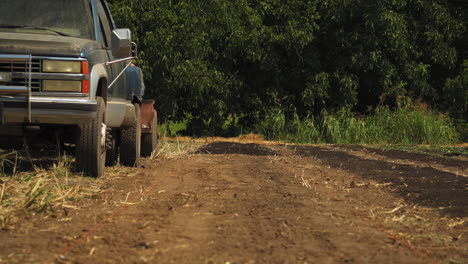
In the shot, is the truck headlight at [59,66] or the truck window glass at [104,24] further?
the truck window glass at [104,24]

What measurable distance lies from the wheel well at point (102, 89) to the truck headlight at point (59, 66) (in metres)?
0.78

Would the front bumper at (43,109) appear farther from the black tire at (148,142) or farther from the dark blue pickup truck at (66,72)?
the black tire at (148,142)

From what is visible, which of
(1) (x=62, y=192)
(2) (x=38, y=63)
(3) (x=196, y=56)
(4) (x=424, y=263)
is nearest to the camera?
(4) (x=424, y=263)

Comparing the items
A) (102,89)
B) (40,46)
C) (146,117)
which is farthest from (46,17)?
(146,117)

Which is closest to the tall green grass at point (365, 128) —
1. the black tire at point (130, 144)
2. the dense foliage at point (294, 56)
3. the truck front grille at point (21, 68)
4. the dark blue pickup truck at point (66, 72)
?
the dense foliage at point (294, 56)

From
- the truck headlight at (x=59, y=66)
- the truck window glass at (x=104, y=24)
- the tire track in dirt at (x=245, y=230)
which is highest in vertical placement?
the truck window glass at (x=104, y=24)

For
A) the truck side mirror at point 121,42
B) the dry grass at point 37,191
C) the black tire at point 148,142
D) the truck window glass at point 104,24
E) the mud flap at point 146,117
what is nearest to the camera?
the dry grass at point 37,191

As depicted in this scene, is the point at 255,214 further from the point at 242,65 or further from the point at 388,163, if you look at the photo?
the point at 242,65

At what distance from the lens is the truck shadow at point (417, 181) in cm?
752

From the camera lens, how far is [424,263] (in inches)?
178

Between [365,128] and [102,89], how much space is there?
14.6 metres

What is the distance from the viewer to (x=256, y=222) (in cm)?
568

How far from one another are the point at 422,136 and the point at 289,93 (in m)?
4.67

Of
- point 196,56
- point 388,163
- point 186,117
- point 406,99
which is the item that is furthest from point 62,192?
point 406,99
